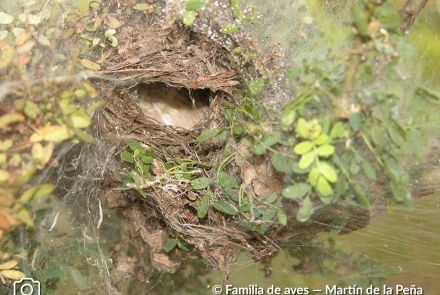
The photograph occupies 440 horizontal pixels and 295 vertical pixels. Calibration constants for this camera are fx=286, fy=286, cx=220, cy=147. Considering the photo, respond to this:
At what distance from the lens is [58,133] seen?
2.33ft

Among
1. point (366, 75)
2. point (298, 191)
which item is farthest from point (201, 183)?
point (366, 75)

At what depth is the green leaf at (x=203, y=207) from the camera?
1020 mm

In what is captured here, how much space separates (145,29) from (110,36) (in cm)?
13

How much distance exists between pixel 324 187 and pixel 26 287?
112 cm

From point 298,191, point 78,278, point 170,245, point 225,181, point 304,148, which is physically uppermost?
point 304,148

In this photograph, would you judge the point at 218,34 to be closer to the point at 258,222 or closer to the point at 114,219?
the point at 258,222

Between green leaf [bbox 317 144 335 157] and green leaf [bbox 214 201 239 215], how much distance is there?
46 cm

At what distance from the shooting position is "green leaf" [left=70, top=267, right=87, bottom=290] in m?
1.16

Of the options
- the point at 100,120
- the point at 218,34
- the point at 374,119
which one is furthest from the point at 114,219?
the point at 374,119

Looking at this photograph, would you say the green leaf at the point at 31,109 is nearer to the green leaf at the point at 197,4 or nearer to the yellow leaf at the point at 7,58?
the yellow leaf at the point at 7,58

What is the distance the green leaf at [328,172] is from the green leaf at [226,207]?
0.45m

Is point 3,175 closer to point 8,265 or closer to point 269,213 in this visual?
point 8,265

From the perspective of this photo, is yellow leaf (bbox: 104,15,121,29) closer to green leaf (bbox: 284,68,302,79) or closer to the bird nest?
the bird nest

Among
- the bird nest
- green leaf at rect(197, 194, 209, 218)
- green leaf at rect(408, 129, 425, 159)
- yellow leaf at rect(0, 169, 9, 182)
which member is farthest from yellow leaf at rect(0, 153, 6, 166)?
green leaf at rect(408, 129, 425, 159)
